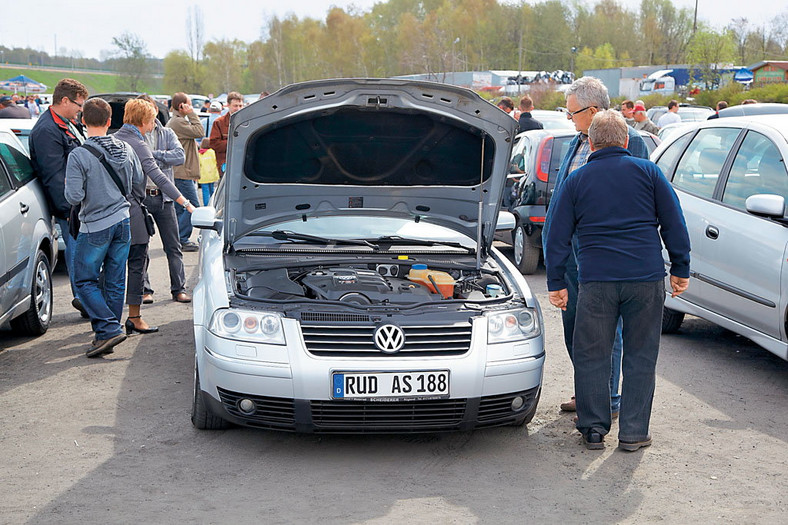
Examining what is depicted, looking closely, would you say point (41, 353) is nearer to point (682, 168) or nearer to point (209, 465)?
point (209, 465)

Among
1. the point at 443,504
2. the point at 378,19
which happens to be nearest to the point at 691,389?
the point at 443,504

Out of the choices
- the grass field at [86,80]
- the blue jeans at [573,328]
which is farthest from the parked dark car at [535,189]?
the grass field at [86,80]

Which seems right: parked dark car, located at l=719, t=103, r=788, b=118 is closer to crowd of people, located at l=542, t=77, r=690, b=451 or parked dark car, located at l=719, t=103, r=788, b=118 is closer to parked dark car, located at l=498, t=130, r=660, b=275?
parked dark car, located at l=498, t=130, r=660, b=275

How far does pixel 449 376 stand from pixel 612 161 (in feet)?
4.58

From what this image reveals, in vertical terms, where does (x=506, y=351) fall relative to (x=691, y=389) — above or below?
above

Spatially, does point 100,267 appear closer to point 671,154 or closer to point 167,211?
point 167,211

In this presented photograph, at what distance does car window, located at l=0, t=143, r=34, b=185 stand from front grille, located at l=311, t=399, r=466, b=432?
13.5 ft

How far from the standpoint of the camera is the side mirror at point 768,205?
5.71 metres

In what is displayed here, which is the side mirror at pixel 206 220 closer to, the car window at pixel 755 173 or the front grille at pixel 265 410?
the front grille at pixel 265 410

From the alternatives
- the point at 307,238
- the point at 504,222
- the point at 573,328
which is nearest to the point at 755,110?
the point at 504,222

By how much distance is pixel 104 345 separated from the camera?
6672 mm

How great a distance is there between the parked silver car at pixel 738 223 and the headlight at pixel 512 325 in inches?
77.2

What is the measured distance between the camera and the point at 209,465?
14.9 ft

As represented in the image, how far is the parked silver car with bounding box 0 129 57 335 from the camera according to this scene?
6609 mm
